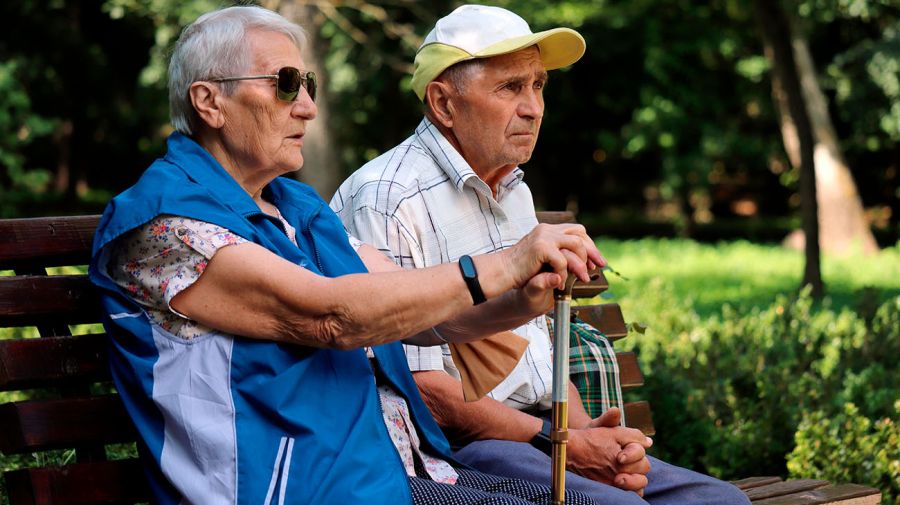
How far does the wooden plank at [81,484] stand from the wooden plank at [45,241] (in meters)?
0.50

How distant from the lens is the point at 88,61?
25.4 metres

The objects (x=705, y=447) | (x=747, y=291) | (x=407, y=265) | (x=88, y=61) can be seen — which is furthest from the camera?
(x=88, y=61)

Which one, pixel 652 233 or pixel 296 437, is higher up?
pixel 296 437

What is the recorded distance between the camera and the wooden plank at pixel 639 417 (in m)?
4.04

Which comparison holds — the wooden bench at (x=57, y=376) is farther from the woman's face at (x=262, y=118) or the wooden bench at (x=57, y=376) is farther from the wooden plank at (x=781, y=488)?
the wooden plank at (x=781, y=488)

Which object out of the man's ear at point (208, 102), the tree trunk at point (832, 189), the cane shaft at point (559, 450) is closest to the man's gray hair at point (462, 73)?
the man's ear at point (208, 102)

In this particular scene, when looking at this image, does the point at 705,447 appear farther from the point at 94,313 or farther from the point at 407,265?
the point at 94,313

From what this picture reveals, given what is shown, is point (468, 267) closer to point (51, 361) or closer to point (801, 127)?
point (51, 361)

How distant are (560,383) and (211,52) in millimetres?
1068

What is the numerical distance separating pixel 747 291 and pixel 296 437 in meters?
11.5

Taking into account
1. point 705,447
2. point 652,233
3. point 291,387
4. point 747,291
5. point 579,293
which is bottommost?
point 652,233

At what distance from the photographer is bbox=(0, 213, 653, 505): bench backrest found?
8.48 ft

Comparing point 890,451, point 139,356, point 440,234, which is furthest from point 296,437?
point 890,451

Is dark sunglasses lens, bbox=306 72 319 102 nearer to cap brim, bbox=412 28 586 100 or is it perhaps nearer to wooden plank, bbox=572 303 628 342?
cap brim, bbox=412 28 586 100
